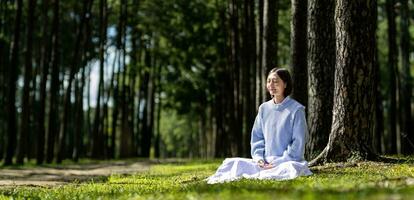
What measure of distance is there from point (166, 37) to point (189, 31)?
226 centimetres

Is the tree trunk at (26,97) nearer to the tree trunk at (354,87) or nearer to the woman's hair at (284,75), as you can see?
the tree trunk at (354,87)

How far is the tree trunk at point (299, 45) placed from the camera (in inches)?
628

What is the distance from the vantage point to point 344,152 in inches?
453

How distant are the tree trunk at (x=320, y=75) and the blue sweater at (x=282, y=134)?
4.09 metres

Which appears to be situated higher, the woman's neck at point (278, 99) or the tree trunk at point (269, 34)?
the tree trunk at point (269, 34)

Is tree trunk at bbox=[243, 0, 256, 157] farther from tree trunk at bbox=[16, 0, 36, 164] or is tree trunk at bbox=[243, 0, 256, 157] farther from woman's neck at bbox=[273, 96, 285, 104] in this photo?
woman's neck at bbox=[273, 96, 285, 104]

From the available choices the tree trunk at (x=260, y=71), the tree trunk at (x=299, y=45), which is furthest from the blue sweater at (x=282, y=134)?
the tree trunk at (x=260, y=71)

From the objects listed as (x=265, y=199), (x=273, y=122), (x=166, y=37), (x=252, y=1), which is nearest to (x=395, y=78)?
(x=252, y=1)

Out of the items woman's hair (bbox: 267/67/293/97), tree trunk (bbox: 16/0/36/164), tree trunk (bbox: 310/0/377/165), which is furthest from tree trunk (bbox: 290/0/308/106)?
tree trunk (bbox: 16/0/36/164)

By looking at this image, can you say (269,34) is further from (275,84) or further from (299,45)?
(275,84)

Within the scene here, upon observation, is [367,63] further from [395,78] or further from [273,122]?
[395,78]

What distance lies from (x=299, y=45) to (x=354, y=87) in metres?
4.71

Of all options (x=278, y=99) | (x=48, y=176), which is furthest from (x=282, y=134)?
(x=48, y=176)

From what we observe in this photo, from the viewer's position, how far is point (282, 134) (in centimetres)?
970
